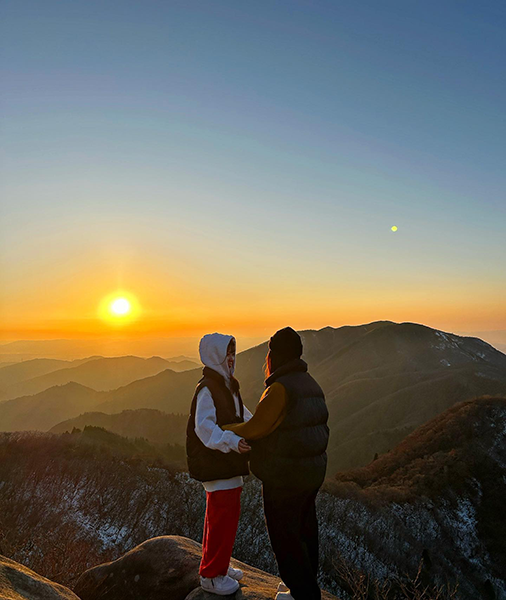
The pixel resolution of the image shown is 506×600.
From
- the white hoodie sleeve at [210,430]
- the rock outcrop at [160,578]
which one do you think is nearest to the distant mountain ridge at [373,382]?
the rock outcrop at [160,578]

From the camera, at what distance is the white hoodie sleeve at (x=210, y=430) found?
409cm

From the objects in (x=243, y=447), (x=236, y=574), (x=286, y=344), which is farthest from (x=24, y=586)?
(x=286, y=344)

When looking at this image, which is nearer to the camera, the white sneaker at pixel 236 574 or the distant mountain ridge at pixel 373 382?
the white sneaker at pixel 236 574

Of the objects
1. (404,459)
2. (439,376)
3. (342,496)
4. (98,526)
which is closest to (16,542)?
(98,526)

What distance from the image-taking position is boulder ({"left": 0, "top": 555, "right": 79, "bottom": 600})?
12.0ft

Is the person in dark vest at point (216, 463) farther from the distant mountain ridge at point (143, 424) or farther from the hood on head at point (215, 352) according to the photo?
the distant mountain ridge at point (143, 424)

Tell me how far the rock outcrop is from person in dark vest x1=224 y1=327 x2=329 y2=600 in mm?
718

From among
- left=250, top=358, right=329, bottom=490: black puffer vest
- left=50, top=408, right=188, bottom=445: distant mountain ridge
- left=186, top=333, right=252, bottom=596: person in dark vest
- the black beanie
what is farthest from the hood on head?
left=50, top=408, right=188, bottom=445: distant mountain ridge

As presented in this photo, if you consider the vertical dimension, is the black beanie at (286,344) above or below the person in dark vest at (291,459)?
above

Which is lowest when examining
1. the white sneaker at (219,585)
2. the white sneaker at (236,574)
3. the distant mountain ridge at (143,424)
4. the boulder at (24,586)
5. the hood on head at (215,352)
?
the distant mountain ridge at (143,424)

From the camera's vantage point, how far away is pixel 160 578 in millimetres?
5500

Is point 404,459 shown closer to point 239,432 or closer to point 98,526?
point 98,526

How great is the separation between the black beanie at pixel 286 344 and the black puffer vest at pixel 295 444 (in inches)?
8.1

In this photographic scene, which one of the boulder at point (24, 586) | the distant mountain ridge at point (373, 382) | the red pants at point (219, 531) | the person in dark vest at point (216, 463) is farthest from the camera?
the distant mountain ridge at point (373, 382)
